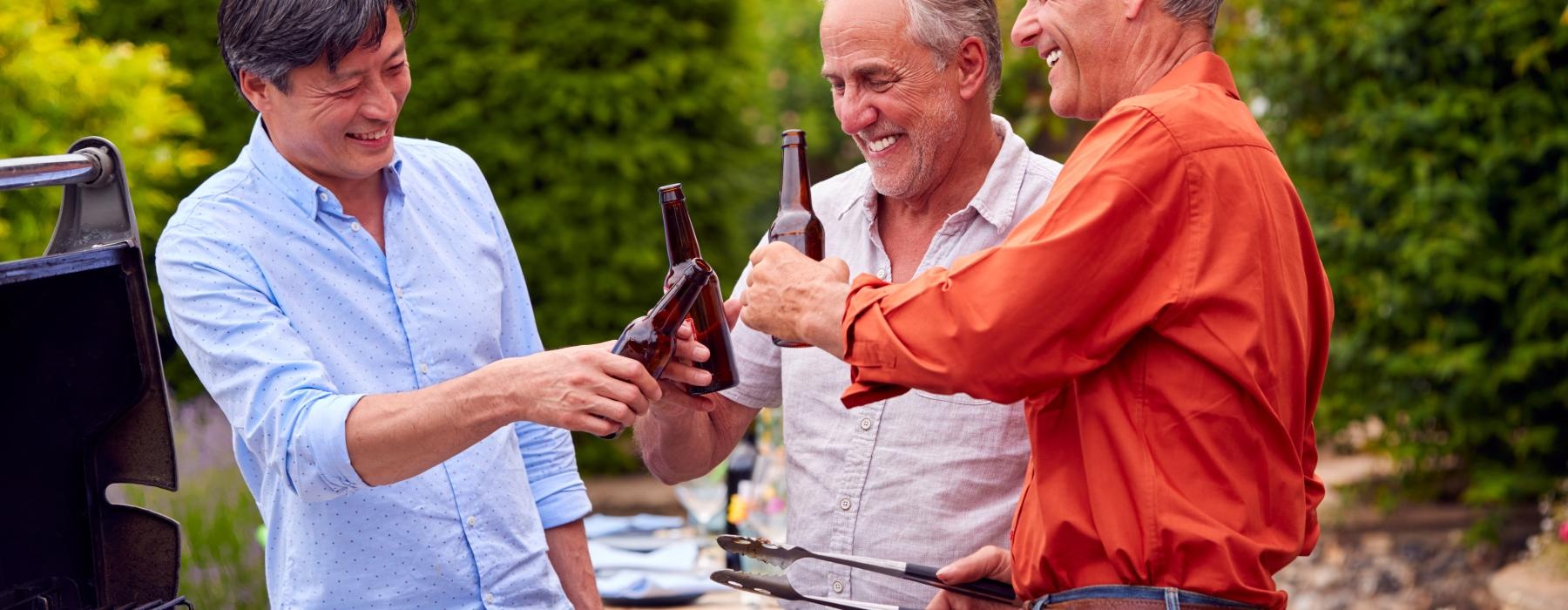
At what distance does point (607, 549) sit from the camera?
163 inches

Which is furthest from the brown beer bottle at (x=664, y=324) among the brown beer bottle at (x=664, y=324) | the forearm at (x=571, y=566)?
the forearm at (x=571, y=566)

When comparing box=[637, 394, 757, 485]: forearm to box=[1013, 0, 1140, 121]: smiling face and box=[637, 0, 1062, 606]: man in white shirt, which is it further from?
box=[1013, 0, 1140, 121]: smiling face

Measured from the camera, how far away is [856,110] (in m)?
2.62

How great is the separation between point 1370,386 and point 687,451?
4905 millimetres

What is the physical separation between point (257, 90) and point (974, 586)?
1.45m

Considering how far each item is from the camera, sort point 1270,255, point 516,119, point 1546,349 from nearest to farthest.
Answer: point 1270,255, point 1546,349, point 516,119

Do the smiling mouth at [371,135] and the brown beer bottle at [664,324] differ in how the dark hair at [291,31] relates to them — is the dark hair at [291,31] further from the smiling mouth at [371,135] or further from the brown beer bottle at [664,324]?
the brown beer bottle at [664,324]

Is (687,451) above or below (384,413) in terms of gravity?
below

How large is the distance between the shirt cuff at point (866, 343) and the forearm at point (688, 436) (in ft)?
2.28

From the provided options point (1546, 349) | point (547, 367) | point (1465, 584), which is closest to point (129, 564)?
point (547, 367)

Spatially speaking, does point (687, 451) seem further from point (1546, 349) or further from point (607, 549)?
point (1546, 349)

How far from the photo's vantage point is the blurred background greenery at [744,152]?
16.4 feet

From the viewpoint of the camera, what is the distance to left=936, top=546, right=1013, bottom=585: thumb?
2.37 m

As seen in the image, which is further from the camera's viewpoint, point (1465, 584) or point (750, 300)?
point (1465, 584)
